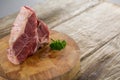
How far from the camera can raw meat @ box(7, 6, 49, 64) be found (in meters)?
1.09

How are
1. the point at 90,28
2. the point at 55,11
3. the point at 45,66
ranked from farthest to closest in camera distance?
the point at 55,11 < the point at 90,28 < the point at 45,66

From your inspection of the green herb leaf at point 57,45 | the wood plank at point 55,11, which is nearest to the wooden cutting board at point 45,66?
the green herb leaf at point 57,45

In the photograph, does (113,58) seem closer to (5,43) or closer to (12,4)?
(5,43)

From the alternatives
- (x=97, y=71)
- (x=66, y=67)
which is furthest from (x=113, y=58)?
(x=66, y=67)

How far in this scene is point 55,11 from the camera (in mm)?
1661

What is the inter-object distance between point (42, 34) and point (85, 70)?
0.25 meters

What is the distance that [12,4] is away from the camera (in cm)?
299

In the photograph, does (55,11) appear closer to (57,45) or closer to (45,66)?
(57,45)

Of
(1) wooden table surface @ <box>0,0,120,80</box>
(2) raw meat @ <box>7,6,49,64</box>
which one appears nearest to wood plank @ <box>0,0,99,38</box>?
(1) wooden table surface @ <box>0,0,120,80</box>

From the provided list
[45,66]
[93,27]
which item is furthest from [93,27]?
[45,66]

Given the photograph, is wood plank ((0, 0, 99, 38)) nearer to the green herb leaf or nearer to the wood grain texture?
the wood grain texture

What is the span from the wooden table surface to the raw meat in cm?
11

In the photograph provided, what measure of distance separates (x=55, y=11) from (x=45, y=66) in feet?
2.17

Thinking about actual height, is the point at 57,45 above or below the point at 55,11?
above
